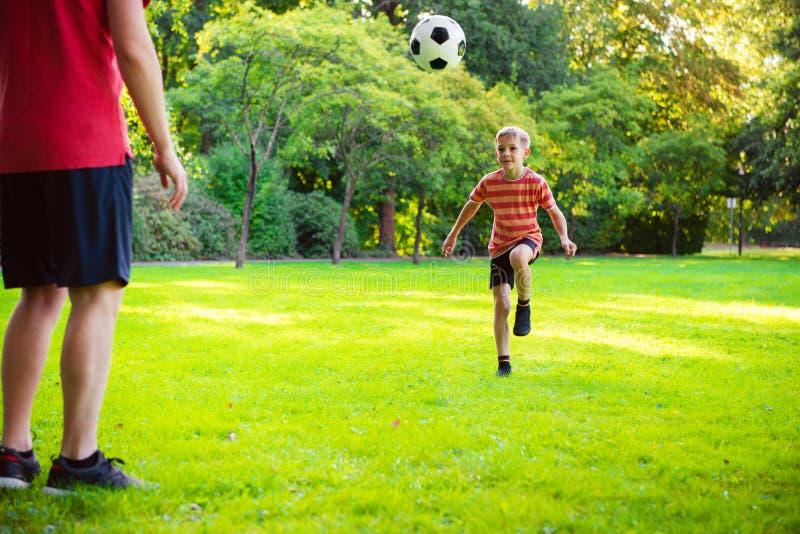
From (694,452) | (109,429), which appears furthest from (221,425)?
(694,452)

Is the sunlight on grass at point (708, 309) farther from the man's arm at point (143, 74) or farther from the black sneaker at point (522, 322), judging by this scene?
the man's arm at point (143, 74)

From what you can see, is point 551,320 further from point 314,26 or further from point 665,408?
point 314,26

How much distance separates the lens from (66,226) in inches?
108

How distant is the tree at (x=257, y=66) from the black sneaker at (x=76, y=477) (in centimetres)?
1550

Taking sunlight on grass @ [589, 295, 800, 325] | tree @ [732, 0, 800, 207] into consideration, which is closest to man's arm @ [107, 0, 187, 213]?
sunlight on grass @ [589, 295, 800, 325]

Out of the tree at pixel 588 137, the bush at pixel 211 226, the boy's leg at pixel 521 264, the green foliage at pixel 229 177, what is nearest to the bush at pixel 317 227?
the green foliage at pixel 229 177

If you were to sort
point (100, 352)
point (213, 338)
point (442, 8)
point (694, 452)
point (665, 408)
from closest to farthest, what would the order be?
point (100, 352)
point (694, 452)
point (665, 408)
point (213, 338)
point (442, 8)

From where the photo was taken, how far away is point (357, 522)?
271 cm

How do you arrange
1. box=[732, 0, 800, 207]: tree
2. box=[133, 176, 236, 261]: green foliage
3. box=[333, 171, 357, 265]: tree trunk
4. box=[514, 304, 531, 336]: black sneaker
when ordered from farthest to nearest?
box=[732, 0, 800, 207]: tree, box=[133, 176, 236, 261]: green foliage, box=[333, 171, 357, 265]: tree trunk, box=[514, 304, 531, 336]: black sneaker

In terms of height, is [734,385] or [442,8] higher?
[442,8]

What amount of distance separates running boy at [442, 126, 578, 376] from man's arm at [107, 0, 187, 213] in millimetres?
2935

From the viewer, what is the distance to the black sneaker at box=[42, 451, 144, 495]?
113 inches

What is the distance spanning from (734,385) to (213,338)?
4.70 meters

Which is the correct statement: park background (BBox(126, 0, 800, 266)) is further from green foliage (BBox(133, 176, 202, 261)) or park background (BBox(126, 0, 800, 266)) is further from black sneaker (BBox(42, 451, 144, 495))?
black sneaker (BBox(42, 451, 144, 495))
